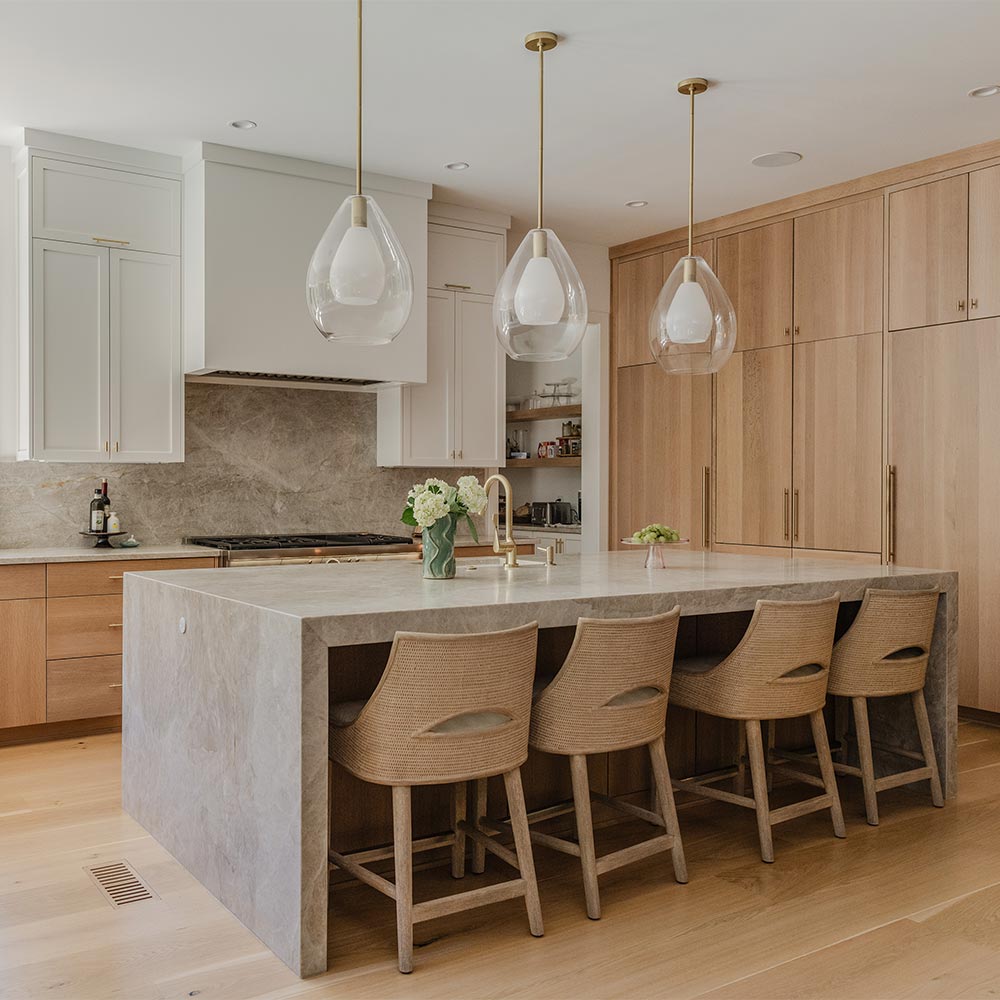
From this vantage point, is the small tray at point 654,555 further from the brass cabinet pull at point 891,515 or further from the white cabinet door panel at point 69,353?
the white cabinet door panel at point 69,353

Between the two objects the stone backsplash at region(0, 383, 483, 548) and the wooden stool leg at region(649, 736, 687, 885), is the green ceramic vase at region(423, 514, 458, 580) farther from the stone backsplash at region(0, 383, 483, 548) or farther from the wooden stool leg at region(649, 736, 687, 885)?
the stone backsplash at region(0, 383, 483, 548)

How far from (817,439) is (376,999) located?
4.00 meters

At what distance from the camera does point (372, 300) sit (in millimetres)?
2717

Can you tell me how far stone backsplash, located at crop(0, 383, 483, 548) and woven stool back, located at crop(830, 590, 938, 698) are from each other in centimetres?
311

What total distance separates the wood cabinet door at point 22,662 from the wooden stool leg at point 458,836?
2286mm

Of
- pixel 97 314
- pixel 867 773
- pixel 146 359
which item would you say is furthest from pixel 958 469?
pixel 97 314

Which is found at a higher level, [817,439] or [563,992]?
[817,439]

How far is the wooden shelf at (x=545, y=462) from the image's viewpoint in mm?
7121

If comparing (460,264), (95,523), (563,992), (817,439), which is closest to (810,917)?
(563,992)

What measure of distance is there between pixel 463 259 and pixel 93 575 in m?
2.67

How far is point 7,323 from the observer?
4734 mm

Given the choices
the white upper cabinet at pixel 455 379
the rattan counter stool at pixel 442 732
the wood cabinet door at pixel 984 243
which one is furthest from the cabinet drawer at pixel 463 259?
the rattan counter stool at pixel 442 732

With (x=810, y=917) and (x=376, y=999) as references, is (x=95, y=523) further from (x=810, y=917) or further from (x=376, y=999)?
(x=810, y=917)

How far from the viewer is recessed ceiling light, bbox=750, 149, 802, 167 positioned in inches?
186
